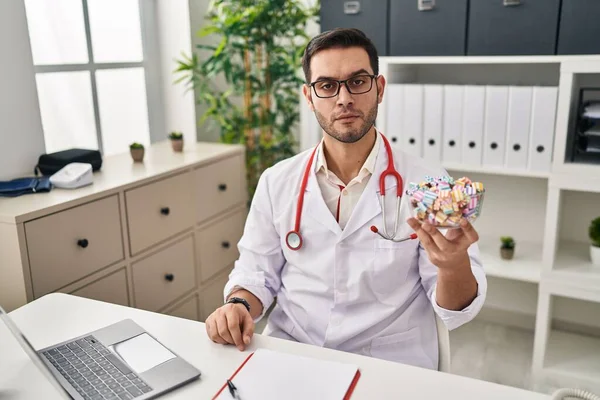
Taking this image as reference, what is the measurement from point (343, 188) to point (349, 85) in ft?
0.91

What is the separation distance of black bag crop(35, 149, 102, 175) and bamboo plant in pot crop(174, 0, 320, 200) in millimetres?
772

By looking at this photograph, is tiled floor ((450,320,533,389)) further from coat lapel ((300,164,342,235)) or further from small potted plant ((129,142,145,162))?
small potted plant ((129,142,145,162))

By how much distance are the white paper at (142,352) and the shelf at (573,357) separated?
5.86 feet

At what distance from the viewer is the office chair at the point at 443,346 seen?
1.41m

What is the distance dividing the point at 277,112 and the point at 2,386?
2.06m

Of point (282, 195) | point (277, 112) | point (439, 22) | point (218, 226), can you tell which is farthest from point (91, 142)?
point (439, 22)

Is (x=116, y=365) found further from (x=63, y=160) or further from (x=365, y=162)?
(x=63, y=160)

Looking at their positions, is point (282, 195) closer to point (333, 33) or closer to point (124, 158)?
point (333, 33)

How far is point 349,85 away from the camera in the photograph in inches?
56.5

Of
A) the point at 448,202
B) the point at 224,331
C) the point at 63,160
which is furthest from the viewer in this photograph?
the point at 63,160

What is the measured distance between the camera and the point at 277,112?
2908 mm

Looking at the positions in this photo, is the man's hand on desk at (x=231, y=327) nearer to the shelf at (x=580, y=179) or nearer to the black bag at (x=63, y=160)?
the black bag at (x=63, y=160)

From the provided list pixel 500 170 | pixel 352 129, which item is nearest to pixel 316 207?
pixel 352 129

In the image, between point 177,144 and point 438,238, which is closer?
point 438,238
